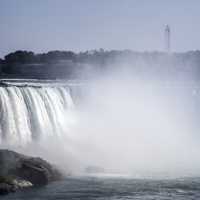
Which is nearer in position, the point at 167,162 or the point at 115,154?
the point at 167,162

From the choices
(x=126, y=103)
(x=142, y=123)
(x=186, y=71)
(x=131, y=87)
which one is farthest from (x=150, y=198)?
(x=186, y=71)

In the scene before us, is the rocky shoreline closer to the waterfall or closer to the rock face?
the rock face

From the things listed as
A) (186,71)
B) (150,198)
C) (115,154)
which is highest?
(186,71)

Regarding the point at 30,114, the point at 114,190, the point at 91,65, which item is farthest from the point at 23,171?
the point at 91,65

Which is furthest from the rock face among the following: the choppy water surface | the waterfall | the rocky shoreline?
the waterfall

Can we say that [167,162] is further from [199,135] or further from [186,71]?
[186,71]

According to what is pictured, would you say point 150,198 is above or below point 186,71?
below
